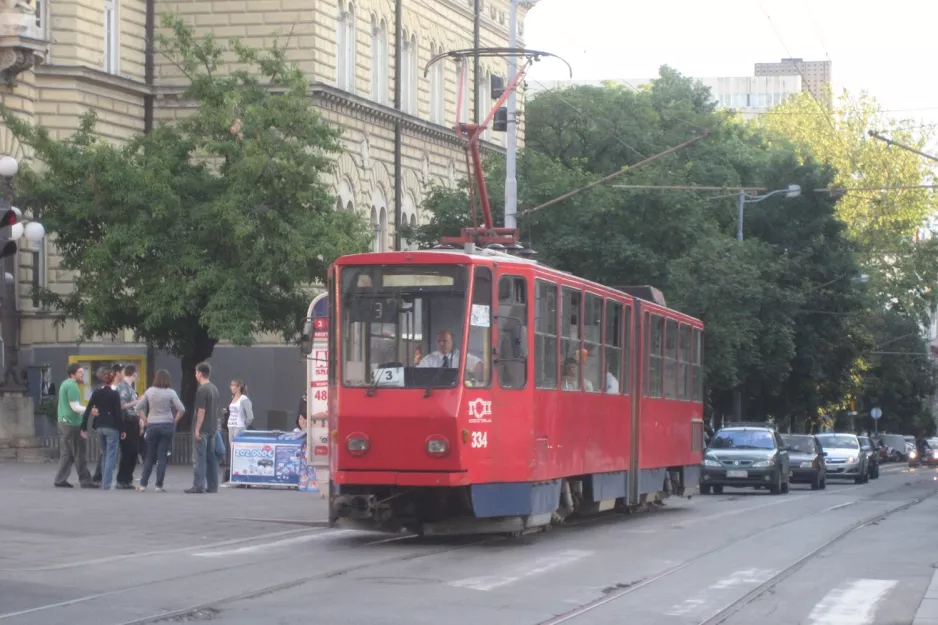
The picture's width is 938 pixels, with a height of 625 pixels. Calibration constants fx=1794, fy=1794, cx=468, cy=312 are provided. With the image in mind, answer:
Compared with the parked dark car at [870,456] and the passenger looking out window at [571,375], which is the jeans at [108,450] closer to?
the passenger looking out window at [571,375]

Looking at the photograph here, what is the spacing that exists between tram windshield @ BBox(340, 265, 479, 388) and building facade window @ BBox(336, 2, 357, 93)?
2718 centimetres

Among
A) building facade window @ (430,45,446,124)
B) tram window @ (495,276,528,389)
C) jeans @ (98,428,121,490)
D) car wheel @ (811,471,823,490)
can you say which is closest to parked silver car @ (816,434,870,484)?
car wheel @ (811,471,823,490)

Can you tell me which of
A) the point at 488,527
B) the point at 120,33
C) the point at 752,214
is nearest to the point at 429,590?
the point at 488,527

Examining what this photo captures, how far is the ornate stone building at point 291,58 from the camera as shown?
37.2 metres

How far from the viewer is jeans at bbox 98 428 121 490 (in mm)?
24516

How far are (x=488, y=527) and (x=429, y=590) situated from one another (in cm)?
460

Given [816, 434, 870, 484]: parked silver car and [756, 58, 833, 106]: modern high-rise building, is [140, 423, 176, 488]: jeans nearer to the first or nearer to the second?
[816, 434, 870, 484]: parked silver car

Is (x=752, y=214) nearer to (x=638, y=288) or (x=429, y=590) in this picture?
(x=638, y=288)

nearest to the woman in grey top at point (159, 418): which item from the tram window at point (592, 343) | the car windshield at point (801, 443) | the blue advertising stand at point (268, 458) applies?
the blue advertising stand at point (268, 458)

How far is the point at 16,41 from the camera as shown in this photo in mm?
34219

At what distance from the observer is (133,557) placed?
15.6 metres

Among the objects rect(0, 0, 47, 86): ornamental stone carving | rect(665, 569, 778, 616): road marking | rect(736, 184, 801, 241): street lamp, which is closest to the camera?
rect(665, 569, 778, 616): road marking

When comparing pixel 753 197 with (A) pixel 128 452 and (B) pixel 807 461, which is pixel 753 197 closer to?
(B) pixel 807 461

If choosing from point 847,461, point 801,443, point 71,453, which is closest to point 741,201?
point 847,461
